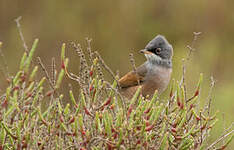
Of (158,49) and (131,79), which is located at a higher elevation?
(158,49)

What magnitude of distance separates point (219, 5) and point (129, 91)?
4738 mm

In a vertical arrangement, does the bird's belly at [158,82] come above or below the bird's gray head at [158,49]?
below

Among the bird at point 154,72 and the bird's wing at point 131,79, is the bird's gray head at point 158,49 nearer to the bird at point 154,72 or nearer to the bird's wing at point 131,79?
the bird at point 154,72

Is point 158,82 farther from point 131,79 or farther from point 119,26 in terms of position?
point 119,26

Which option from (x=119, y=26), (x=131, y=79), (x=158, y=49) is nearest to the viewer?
(x=158, y=49)

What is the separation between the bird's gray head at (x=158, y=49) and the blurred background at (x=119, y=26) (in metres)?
3.61

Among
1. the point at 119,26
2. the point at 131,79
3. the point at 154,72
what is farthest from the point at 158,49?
the point at 119,26

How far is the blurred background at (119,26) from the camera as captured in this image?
842 cm

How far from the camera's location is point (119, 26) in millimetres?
8820

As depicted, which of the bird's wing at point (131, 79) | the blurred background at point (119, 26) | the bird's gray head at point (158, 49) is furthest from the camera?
the blurred background at point (119, 26)

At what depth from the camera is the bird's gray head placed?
177 inches

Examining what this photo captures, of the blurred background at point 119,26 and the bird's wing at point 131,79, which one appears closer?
the bird's wing at point 131,79

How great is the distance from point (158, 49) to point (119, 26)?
433 cm

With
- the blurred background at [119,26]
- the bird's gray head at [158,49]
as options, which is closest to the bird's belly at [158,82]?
the bird's gray head at [158,49]
